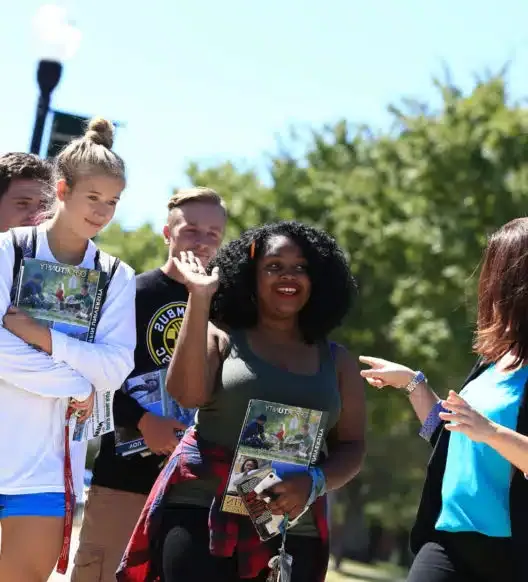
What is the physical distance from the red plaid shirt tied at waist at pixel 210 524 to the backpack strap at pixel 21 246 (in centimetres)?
88

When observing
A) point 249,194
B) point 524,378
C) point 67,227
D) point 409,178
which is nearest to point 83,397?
point 67,227

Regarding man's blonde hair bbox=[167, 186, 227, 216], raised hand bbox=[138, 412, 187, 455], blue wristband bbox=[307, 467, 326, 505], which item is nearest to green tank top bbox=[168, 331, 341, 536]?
blue wristband bbox=[307, 467, 326, 505]

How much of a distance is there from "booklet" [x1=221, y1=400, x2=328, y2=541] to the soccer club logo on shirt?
4.17 ft

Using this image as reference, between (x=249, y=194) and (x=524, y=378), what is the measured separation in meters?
27.9

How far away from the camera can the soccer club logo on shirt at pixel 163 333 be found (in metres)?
5.42

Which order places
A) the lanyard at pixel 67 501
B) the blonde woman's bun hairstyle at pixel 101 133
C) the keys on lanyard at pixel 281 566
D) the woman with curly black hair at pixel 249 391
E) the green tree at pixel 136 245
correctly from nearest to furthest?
1. the keys on lanyard at pixel 281 566
2. the woman with curly black hair at pixel 249 391
3. the lanyard at pixel 67 501
4. the blonde woman's bun hairstyle at pixel 101 133
5. the green tree at pixel 136 245

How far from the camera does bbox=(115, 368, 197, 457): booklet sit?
534 cm

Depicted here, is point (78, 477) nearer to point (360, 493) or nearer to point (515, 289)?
point (515, 289)

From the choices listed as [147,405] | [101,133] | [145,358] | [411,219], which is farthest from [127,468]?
[411,219]

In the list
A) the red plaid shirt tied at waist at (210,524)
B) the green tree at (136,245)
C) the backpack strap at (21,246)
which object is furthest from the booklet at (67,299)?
the green tree at (136,245)

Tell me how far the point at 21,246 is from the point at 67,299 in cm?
28

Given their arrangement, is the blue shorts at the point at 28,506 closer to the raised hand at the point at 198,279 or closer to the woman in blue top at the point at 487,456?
the raised hand at the point at 198,279

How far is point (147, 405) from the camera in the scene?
17.5ft

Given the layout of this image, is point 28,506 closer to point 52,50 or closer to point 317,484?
point 317,484
